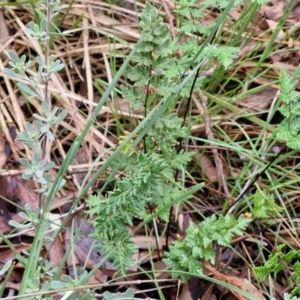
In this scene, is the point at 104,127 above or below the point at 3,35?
below

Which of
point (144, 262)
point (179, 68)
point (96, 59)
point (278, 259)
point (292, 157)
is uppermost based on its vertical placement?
point (179, 68)

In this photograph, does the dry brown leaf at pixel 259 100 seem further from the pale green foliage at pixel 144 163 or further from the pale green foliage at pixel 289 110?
the pale green foliage at pixel 144 163

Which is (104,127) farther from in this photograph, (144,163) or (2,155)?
(144,163)

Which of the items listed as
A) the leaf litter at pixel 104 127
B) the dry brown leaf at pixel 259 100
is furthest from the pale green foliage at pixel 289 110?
the dry brown leaf at pixel 259 100

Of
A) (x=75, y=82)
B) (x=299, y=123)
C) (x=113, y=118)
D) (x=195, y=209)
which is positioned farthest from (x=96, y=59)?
(x=299, y=123)

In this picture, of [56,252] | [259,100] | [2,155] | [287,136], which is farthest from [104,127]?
[287,136]

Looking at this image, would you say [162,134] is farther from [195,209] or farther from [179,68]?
[195,209]
